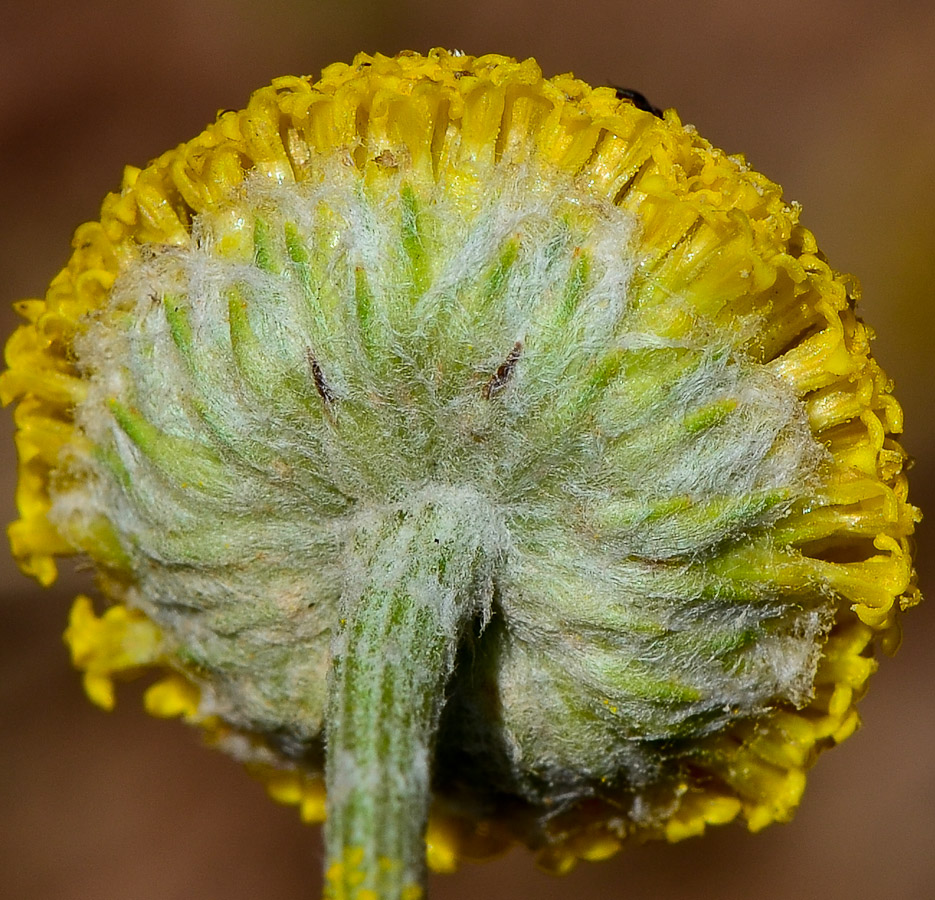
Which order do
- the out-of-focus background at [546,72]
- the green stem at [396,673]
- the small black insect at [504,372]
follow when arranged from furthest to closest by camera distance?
the out-of-focus background at [546,72]
the small black insect at [504,372]
the green stem at [396,673]

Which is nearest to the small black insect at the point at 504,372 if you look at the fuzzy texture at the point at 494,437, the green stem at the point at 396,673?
the fuzzy texture at the point at 494,437

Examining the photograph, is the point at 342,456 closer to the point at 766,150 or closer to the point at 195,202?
the point at 195,202

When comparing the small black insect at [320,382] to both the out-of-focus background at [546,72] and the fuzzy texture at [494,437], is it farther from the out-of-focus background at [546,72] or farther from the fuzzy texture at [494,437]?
the out-of-focus background at [546,72]

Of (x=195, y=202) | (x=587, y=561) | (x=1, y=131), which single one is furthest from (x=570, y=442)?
(x=1, y=131)

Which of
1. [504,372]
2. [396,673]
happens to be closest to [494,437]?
[504,372]

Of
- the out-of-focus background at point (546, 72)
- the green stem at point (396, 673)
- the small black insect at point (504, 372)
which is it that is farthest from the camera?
the out-of-focus background at point (546, 72)

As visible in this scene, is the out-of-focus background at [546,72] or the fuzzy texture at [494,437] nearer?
the fuzzy texture at [494,437]
